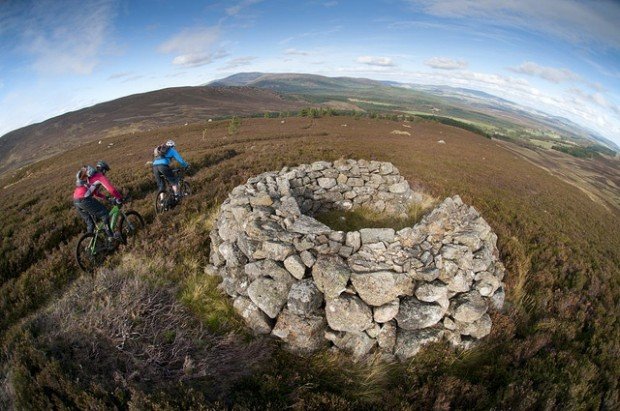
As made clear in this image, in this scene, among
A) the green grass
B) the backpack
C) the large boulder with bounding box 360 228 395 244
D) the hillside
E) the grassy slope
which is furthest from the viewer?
the hillside

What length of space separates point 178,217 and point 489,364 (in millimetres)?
8523

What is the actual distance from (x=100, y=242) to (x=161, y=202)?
234cm

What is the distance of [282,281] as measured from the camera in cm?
557

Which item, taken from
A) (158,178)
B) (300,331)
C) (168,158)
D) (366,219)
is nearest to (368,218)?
(366,219)

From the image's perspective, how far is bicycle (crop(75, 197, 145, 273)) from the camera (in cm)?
711

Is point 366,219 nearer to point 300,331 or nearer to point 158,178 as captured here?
point 300,331

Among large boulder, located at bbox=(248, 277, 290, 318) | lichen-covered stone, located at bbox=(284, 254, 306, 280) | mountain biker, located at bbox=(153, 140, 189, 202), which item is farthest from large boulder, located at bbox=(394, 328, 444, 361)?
mountain biker, located at bbox=(153, 140, 189, 202)

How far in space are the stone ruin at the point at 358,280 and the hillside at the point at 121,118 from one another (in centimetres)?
8753

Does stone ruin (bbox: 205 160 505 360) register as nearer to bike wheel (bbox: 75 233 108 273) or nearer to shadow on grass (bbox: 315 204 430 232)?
shadow on grass (bbox: 315 204 430 232)

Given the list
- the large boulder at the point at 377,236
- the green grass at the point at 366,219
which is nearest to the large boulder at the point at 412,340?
the large boulder at the point at 377,236

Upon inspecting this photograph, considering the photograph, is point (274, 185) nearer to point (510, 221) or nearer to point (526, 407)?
point (526, 407)

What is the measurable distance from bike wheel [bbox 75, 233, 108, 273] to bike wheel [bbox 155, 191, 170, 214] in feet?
7.30

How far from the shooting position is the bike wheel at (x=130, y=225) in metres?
7.98

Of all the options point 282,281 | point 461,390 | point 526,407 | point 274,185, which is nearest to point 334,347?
point 282,281
